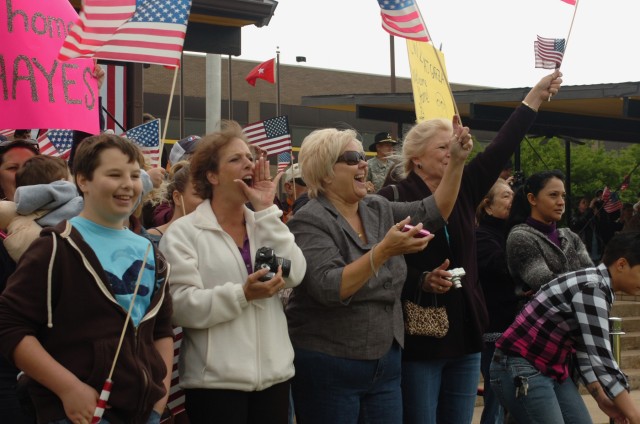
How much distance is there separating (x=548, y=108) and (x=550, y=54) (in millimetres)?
11397

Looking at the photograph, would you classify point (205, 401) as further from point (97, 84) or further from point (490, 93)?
point (490, 93)

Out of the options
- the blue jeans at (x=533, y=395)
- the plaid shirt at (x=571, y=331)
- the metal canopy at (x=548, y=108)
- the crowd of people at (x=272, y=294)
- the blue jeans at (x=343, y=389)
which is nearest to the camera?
the crowd of people at (x=272, y=294)

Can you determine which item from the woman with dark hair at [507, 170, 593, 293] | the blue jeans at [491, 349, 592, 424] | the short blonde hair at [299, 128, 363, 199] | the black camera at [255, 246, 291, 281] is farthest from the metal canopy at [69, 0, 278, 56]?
the black camera at [255, 246, 291, 281]

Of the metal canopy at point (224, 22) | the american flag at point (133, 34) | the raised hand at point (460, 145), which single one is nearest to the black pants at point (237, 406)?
the raised hand at point (460, 145)

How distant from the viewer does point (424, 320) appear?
16.5ft

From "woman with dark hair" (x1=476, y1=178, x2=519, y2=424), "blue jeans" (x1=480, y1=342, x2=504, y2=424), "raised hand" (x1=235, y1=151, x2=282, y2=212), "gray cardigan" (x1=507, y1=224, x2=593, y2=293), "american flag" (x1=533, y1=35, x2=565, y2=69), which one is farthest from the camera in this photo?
"blue jeans" (x1=480, y1=342, x2=504, y2=424)

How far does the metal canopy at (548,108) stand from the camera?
50.1 ft

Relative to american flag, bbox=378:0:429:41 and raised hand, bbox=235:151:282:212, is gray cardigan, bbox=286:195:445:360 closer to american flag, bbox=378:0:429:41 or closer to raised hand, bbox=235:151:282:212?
raised hand, bbox=235:151:282:212

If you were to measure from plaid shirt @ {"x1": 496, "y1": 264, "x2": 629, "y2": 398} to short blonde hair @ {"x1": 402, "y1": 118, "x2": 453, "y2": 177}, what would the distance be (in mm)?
973

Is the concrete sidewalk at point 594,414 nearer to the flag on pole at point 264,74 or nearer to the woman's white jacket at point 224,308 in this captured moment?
the woman's white jacket at point 224,308

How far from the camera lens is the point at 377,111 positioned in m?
18.2

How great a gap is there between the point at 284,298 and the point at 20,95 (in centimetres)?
212

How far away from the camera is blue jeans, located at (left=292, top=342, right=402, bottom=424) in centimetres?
454

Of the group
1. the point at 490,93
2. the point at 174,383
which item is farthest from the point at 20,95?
the point at 490,93
